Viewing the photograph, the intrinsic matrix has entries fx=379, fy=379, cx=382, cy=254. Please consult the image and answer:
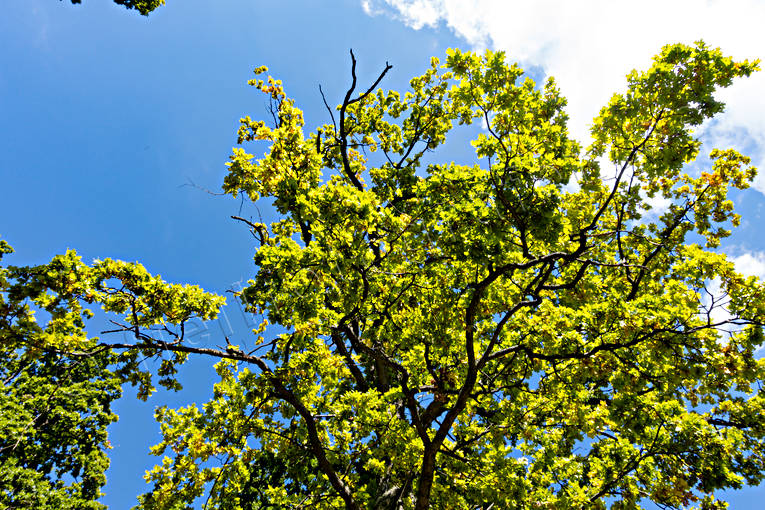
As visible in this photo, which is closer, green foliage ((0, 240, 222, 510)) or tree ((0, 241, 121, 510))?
green foliage ((0, 240, 222, 510))

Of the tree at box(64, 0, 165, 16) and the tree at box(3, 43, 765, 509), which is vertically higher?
the tree at box(64, 0, 165, 16)

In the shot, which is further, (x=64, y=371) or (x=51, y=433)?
(x=51, y=433)

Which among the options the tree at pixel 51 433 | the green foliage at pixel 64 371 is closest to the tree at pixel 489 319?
the green foliage at pixel 64 371

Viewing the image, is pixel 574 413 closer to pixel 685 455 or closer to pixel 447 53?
pixel 685 455

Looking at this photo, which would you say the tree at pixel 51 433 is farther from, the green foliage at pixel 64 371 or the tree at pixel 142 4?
the tree at pixel 142 4

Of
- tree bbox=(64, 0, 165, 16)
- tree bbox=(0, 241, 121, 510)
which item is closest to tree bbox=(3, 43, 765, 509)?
tree bbox=(64, 0, 165, 16)

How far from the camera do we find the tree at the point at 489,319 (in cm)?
662

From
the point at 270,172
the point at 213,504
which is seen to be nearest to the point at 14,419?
the point at 213,504

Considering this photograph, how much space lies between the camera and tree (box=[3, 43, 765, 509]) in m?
6.62

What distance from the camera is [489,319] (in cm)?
1023

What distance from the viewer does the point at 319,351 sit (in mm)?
8516

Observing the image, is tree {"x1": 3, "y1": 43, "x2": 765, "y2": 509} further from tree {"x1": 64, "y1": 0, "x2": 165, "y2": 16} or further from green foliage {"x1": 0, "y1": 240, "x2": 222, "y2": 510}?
tree {"x1": 64, "y1": 0, "x2": 165, "y2": 16}

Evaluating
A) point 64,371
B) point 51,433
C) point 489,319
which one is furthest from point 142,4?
point 51,433

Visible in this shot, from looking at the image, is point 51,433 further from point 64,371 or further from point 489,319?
point 489,319
